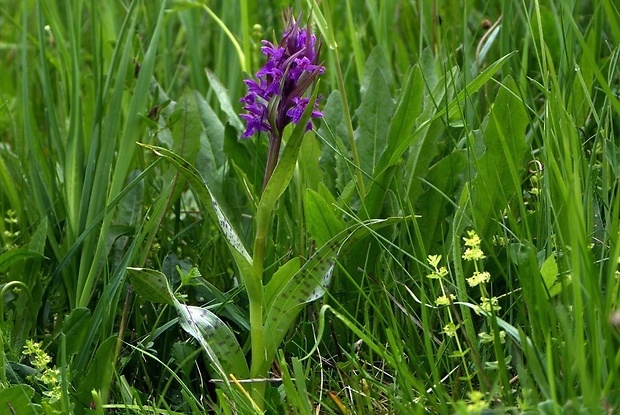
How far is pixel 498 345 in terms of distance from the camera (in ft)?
4.01

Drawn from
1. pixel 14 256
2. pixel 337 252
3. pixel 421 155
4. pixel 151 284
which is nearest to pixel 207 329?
pixel 151 284

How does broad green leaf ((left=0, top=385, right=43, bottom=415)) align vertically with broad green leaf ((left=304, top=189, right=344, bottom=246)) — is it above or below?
below

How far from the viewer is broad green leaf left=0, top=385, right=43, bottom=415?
143 cm

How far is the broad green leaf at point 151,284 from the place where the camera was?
5.08 feet

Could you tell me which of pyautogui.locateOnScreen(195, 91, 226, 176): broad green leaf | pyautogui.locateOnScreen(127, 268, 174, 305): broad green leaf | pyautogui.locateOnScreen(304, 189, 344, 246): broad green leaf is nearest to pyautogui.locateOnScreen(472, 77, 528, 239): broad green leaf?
pyautogui.locateOnScreen(304, 189, 344, 246): broad green leaf

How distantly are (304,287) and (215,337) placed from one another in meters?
0.18

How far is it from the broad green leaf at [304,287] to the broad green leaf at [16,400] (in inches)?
16.5

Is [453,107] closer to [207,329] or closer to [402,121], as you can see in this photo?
[402,121]

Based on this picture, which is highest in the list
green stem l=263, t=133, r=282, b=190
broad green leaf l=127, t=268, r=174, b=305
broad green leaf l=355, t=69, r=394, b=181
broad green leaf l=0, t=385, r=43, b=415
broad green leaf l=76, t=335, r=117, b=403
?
green stem l=263, t=133, r=282, b=190

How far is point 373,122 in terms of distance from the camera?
6.79 feet

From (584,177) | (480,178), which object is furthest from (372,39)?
(584,177)

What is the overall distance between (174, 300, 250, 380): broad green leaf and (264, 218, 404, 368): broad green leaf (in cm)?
6

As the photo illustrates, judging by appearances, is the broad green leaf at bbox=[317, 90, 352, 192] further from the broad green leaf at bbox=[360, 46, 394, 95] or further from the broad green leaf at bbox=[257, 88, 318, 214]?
the broad green leaf at bbox=[257, 88, 318, 214]

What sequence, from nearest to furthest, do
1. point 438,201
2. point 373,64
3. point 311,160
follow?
point 438,201 < point 311,160 < point 373,64
